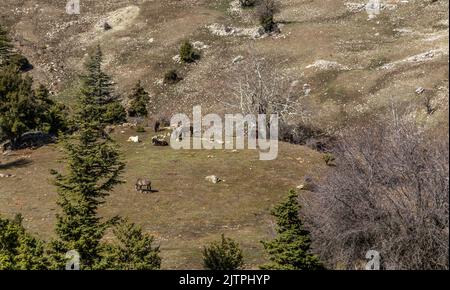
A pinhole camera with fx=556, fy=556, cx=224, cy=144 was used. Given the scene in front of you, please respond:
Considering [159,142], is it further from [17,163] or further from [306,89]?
[306,89]

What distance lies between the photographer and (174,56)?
78000 millimetres

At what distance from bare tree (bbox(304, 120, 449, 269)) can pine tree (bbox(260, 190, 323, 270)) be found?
2319mm

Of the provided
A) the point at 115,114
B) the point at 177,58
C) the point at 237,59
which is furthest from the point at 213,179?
the point at 177,58

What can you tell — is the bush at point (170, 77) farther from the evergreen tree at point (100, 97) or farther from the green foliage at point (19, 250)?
the green foliage at point (19, 250)

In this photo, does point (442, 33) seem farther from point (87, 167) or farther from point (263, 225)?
point (87, 167)

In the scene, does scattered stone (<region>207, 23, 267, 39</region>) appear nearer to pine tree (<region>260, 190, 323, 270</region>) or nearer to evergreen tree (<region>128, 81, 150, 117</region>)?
evergreen tree (<region>128, 81, 150, 117</region>)

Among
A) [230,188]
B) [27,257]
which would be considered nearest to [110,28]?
[230,188]

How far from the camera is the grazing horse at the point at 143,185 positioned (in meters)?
37.4

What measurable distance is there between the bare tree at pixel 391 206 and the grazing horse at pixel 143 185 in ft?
52.3

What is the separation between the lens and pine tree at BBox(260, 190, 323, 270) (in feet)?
60.1

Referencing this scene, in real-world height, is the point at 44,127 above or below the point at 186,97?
below

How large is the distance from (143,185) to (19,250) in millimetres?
16699
